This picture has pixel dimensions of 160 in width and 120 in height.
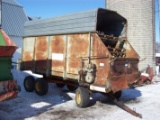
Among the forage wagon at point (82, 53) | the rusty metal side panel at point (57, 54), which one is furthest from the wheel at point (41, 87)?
the rusty metal side panel at point (57, 54)

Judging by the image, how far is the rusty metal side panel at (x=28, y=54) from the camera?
990 cm

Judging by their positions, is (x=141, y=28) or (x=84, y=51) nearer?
(x=84, y=51)

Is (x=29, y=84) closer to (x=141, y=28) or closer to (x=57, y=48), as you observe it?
(x=57, y=48)

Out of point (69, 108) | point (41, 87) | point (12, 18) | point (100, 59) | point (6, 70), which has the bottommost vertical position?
point (69, 108)

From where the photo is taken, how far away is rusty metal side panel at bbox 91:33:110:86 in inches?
279

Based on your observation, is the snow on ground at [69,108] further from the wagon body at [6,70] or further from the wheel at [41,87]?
the wagon body at [6,70]

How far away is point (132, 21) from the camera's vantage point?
16688mm

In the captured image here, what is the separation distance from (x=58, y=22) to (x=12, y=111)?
3787 mm

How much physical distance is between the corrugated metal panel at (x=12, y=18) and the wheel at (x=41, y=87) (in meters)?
14.8

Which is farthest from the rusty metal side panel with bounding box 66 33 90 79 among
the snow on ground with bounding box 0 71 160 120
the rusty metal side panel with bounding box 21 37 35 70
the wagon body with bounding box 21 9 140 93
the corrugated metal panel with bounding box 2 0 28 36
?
the corrugated metal panel with bounding box 2 0 28 36

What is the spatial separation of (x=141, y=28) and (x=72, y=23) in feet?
32.0

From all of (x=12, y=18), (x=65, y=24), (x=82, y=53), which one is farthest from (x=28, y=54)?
(x=12, y=18)

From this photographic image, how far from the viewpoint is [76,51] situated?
7.99 meters

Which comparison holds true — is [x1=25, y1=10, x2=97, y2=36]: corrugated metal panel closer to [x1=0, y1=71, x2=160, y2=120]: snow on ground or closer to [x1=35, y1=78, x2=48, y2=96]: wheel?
[x1=35, y1=78, x2=48, y2=96]: wheel
